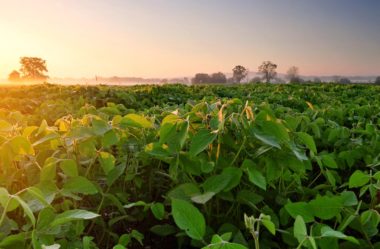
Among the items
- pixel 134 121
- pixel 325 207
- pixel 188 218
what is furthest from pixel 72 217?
pixel 325 207

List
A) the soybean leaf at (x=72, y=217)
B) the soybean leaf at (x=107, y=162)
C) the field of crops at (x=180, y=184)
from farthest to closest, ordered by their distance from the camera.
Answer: the soybean leaf at (x=107, y=162), the field of crops at (x=180, y=184), the soybean leaf at (x=72, y=217)

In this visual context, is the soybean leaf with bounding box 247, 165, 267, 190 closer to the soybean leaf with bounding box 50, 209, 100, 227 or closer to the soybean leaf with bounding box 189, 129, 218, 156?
the soybean leaf with bounding box 189, 129, 218, 156

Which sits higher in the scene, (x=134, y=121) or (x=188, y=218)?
(x=134, y=121)

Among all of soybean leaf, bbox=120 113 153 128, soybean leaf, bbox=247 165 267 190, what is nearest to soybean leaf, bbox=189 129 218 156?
soybean leaf, bbox=247 165 267 190

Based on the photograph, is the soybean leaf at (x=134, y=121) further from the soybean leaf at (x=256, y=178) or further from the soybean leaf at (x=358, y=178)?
the soybean leaf at (x=358, y=178)

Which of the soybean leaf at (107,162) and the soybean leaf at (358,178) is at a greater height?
the soybean leaf at (107,162)

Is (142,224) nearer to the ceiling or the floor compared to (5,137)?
nearer to the floor

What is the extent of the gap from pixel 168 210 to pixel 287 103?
4.32m

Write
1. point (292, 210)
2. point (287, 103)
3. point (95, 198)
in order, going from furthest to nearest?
point (287, 103)
point (95, 198)
point (292, 210)

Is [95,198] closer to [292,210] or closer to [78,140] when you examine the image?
[78,140]

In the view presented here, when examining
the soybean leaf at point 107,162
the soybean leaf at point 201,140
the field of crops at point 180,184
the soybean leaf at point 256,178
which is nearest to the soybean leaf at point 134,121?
the field of crops at point 180,184

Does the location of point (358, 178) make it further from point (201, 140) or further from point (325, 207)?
point (201, 140)

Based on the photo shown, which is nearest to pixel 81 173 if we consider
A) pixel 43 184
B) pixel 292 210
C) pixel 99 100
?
pixel 43 184

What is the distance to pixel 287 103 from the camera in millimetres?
5633
